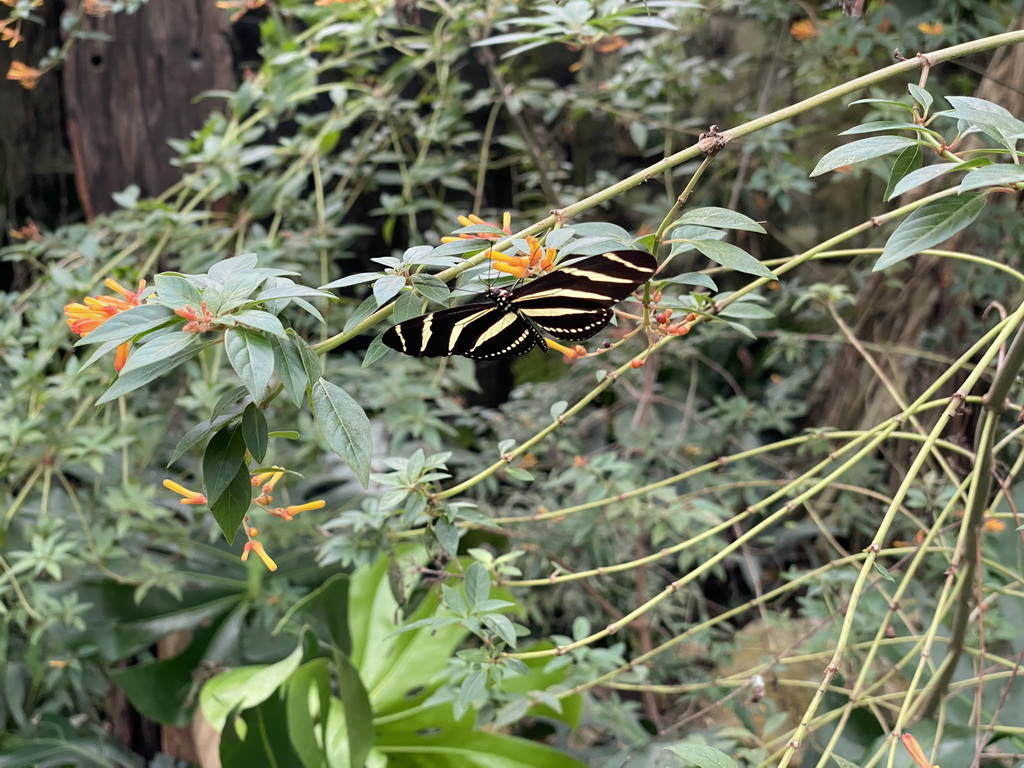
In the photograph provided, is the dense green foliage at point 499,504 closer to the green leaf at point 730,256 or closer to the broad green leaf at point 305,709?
the broad green leaf at point 305,709

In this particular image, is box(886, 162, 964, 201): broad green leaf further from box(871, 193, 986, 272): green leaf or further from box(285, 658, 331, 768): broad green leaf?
box(285, 658, 331, 768): broad green leaf

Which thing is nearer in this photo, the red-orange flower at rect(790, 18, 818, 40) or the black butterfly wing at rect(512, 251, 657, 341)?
the black butterfly wing at rect(512, 251, 657, 341)

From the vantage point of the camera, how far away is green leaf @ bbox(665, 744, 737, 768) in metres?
0.47

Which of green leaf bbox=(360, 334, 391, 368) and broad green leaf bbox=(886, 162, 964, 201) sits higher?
broad green leaf bbox=(886, 162, 964, 201)

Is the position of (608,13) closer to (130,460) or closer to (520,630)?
(520,630)

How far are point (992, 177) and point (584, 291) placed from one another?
0.21m

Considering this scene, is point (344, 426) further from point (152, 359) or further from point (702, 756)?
point (702, 756)

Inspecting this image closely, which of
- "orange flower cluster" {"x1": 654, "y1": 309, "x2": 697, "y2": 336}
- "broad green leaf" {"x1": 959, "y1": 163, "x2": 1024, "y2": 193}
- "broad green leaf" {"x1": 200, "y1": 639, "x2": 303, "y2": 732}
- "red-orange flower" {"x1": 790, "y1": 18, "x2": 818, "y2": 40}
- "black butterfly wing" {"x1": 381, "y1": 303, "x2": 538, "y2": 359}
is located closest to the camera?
"broad green leaf" {"x1": 959, "y1": 163, "x2": 1024, "y2": 193}

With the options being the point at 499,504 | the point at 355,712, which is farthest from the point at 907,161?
the point at 499,504

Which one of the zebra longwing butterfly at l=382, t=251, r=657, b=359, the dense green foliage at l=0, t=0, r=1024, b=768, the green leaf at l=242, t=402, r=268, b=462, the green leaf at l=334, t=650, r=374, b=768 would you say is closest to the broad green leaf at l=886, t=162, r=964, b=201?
the zebra longwing butterfly at l=382, t=251, r=657, b=359

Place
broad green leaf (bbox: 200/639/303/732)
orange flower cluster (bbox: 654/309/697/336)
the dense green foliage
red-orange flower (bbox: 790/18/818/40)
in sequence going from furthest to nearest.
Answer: red-orange flower (bbox: 790/18/818/40)
broad green leaf (bbox: 200/639/303/732)
the dense green foliage
orange flower cluster (bbox: 654/309/697/336)

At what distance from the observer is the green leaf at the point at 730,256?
0.48m

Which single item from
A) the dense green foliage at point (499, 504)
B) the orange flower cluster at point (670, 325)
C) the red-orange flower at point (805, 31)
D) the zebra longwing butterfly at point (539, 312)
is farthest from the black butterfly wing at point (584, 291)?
the red-orange flower at point (805, 31)

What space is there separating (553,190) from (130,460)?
0.95 metres
